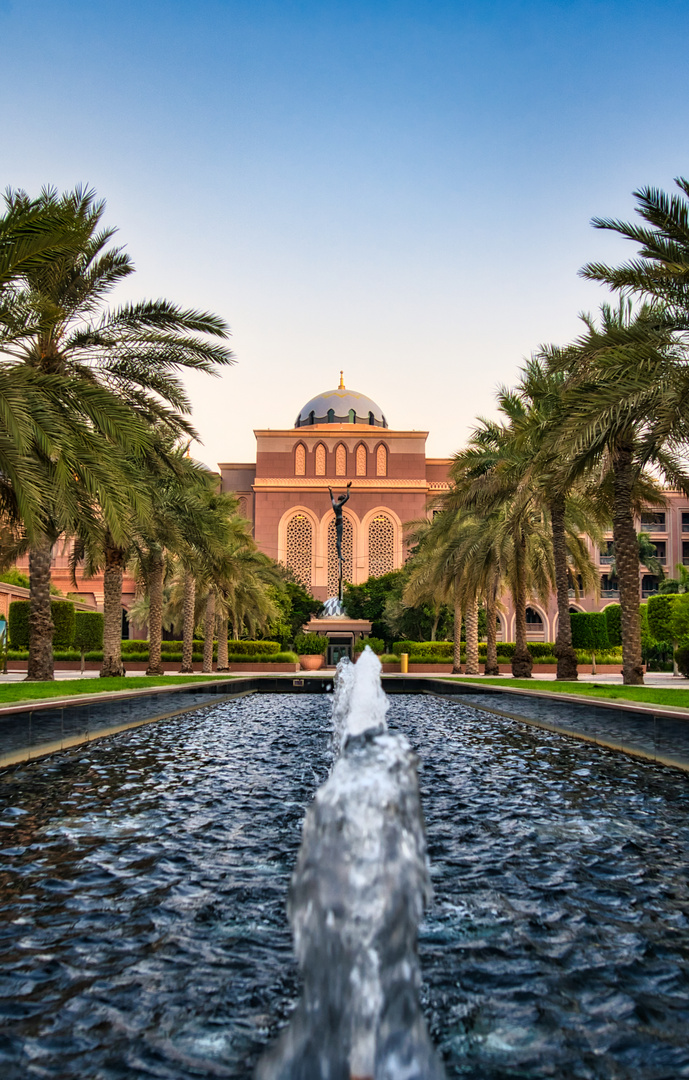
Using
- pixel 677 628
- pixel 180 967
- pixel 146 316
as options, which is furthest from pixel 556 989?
pixel 677 628

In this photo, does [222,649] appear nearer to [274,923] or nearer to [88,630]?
[88,630]

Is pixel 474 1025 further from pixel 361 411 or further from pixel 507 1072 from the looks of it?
pixel 361 411

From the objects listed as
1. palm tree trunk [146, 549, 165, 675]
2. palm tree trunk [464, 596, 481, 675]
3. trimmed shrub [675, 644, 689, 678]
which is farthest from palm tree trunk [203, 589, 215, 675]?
trimmed shrub [675, 644, 689, 678]

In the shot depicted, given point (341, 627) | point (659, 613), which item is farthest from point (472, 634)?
point (341, 627)

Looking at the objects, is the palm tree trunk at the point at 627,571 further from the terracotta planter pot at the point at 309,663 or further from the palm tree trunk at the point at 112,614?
the terracotta planter pot at the point at 309,663

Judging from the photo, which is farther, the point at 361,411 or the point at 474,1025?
the point at 361,411

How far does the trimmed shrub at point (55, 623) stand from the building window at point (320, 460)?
23.6 meters

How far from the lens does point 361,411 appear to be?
58.0m

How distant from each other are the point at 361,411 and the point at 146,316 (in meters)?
46.8

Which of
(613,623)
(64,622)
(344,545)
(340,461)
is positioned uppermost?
(340,461)

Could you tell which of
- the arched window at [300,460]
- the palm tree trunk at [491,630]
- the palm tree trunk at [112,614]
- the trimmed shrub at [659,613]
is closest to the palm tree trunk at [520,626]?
the palm tree trunk at [491,630]

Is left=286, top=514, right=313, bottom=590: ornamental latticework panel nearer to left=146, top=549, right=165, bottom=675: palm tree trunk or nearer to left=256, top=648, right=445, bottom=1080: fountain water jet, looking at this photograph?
left=146, top=549, right=165, bottom=675: palm tree trunk

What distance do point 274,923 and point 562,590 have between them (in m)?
13.7

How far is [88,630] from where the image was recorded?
32.6 meters
